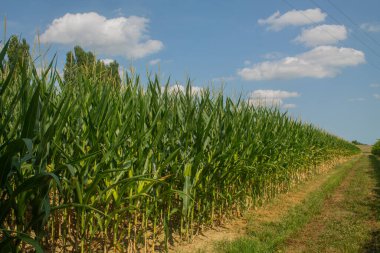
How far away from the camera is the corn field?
272cm

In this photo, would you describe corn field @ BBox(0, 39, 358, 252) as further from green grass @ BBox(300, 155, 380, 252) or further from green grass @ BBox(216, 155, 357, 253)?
green grass @ BBox(300, 155, 380, 252)

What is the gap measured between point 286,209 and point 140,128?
5.37 meters

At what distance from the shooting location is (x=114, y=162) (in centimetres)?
403

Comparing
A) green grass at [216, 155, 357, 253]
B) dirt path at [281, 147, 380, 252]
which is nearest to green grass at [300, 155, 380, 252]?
dirt path at [281, 147, 380, 252]

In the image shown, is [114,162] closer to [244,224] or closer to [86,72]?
[86,72]

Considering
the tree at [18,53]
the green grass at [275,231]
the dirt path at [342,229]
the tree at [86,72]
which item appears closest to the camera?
the tree at [18,53]

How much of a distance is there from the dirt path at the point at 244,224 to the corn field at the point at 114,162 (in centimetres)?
18

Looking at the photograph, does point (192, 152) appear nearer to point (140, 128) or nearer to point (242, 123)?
point (140, 128)

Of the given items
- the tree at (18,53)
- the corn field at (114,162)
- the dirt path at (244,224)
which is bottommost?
the dirt path at (244,224)

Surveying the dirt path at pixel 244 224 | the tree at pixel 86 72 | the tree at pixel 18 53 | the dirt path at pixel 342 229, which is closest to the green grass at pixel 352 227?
the dirt path at pixel 342 229

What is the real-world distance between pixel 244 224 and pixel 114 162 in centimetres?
363

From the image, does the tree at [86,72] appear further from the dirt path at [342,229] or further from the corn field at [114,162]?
the dirt path at [342,229]

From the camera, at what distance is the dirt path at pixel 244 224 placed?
534 centimetres

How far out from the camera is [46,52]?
150 inches
